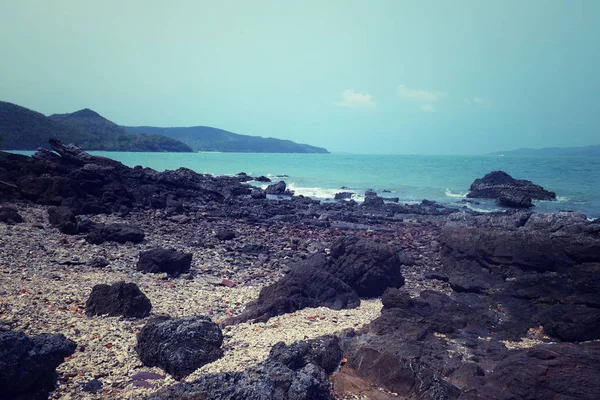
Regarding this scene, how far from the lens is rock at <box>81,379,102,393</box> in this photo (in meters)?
4.87

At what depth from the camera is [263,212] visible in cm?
2183

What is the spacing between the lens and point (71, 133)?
279 feet

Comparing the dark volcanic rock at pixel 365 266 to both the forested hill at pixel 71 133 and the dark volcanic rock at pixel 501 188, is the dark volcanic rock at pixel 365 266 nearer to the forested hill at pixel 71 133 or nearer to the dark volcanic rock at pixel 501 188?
the dark volcanic rock at pixel 501 188

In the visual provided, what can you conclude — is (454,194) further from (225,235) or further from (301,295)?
(301,295)

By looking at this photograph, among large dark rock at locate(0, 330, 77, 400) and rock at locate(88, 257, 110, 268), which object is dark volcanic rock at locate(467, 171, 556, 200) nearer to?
rock at locate(88, 257, 110, 268)

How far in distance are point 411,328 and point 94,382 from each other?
15.0 feet

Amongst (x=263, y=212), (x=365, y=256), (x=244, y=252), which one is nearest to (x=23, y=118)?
(x=263, y=212)

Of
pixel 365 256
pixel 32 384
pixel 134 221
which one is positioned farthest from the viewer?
pixel 134 221

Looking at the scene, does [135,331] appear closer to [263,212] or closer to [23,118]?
[263,212]

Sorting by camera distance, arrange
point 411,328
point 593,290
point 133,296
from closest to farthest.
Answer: point 411,328
point 133,296
point 593,290

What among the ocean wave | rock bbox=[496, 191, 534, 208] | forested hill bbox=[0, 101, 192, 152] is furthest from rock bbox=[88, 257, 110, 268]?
the ocean wave

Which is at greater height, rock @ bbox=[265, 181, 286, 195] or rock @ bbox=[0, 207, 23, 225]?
rock @ bbox=[0, 207, 23, 225]

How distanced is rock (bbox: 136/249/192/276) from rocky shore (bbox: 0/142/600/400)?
3 cm

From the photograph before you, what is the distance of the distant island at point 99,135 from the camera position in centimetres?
6494
